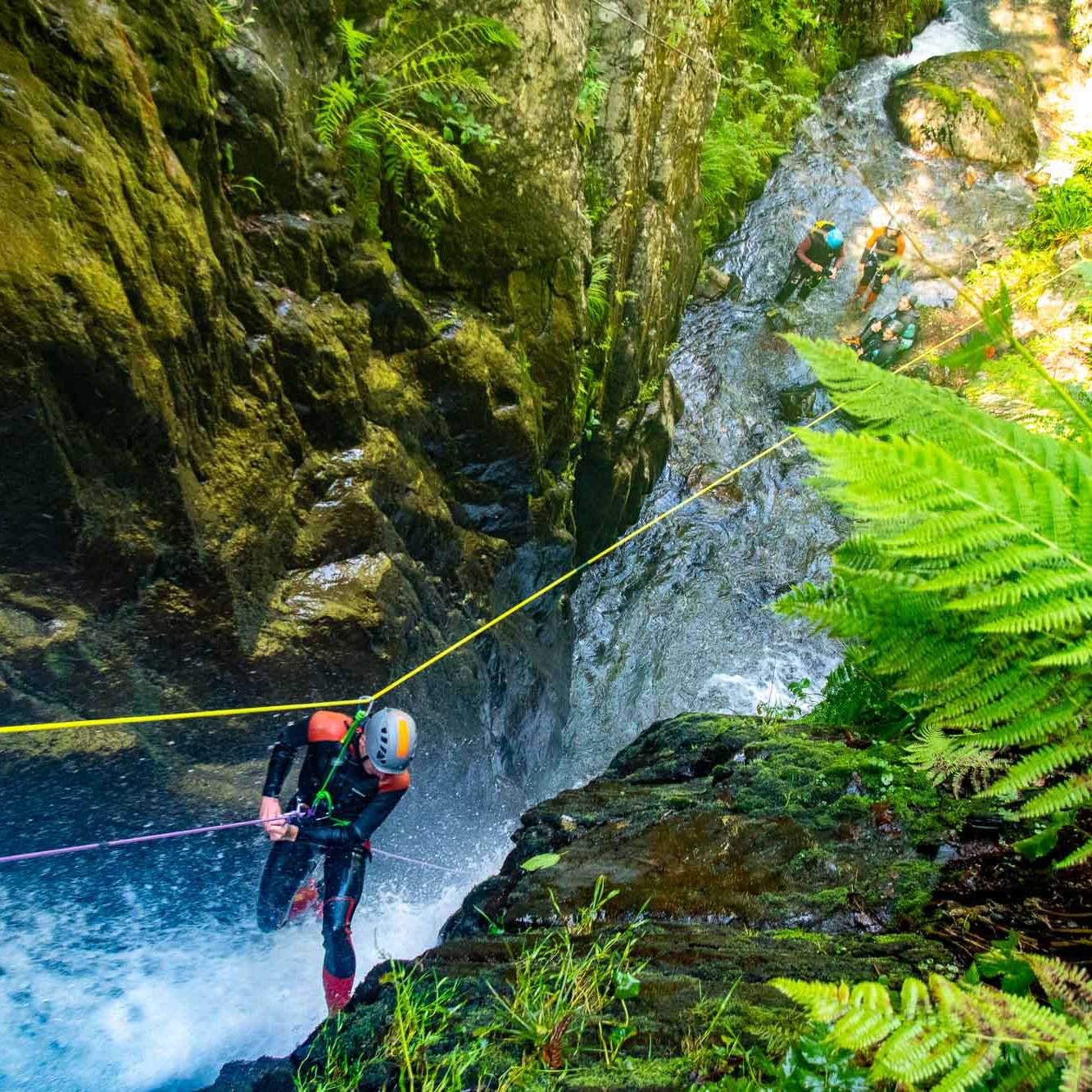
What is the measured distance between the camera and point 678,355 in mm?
10805

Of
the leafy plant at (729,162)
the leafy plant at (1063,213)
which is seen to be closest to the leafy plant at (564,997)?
the leafy plant at (729,162)

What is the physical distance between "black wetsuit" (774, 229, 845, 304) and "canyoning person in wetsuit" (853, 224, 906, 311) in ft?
1.48

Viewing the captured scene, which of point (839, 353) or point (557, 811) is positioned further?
point (557, 811)

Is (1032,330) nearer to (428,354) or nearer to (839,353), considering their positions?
(428,354)

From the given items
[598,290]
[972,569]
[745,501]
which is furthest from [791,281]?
[972,569]

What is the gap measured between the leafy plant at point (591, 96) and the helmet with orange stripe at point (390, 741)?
186 inches

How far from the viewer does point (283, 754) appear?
4051 mm

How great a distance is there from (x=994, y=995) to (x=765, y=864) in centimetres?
178

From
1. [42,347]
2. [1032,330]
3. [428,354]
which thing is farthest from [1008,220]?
[42,347]

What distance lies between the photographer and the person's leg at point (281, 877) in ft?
14.1

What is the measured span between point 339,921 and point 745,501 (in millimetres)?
7568

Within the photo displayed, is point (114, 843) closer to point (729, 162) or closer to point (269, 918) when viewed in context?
point (269, 918)

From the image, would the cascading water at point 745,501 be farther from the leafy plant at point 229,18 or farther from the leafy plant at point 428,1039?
the leafy plant at point 229,18

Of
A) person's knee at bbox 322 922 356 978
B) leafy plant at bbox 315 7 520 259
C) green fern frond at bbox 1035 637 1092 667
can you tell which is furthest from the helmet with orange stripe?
green fern frond at bbox 1035 637 1092 667
